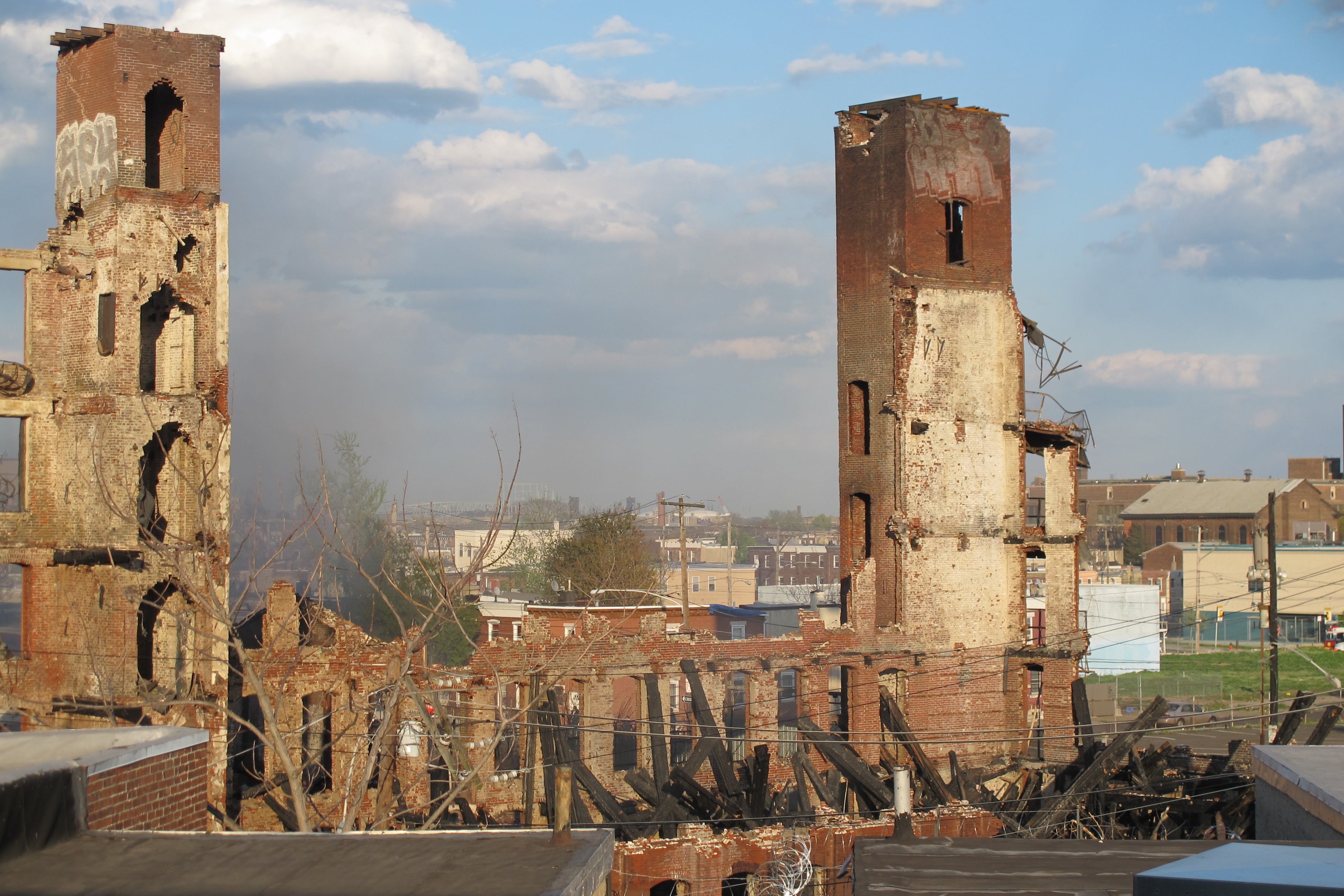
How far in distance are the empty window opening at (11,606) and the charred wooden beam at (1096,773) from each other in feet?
102

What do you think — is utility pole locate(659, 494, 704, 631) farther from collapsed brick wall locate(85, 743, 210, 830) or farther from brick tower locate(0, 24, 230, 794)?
collapsed brick wall locate(85, 743, 210, 830)

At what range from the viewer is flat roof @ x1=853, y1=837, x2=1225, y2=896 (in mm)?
7387

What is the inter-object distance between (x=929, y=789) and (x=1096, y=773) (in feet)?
9.49

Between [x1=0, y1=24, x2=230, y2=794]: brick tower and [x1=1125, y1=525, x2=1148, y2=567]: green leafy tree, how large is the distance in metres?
78.6

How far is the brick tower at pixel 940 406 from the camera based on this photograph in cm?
2461

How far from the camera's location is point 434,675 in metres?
21.8

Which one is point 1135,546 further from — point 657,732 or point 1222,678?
point 657,732

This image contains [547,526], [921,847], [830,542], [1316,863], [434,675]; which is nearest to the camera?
[1316,863]

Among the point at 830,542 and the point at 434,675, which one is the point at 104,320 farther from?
the point at 830,542

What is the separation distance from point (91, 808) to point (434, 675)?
1481cm

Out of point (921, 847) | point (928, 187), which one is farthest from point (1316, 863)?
point (928, 187)

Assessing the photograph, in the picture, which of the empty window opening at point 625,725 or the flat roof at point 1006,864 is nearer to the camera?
the flat roof at point 1006,864

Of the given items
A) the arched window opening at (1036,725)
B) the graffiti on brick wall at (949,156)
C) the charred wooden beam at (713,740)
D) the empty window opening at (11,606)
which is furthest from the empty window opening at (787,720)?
the empty window opening at (11,606)

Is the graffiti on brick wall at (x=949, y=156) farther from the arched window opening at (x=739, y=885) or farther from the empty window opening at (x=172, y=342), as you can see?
the empty window opening at (x=172, y=342)
